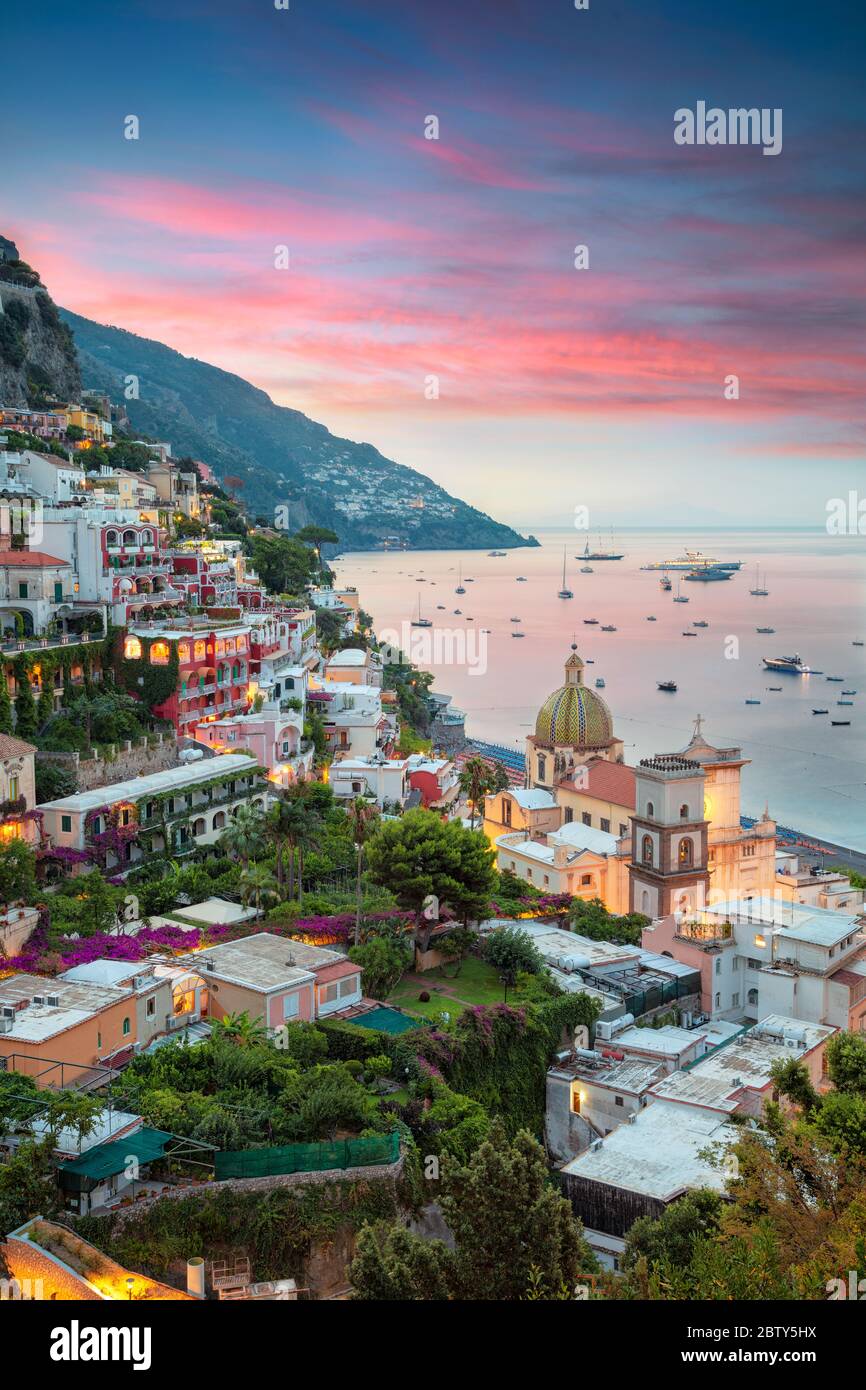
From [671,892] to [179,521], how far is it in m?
21.9

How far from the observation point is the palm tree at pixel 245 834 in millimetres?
17688

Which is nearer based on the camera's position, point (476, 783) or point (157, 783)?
point (157, 783)

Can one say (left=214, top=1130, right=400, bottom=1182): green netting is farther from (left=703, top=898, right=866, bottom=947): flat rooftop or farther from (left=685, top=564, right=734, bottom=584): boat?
(left=685, top=564, right=734, bottom=584): boat

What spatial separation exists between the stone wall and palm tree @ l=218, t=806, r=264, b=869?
103 inches

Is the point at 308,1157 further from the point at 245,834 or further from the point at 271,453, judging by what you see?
the point at 271,453

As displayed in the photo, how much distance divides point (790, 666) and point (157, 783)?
53.0m

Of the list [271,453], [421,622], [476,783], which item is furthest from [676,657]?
[271,453]

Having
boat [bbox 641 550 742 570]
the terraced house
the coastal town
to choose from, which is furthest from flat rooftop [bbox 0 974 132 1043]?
boat [bbox 641 550 742 570]

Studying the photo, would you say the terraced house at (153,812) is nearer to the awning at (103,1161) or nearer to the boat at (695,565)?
the awning at (103,1161)

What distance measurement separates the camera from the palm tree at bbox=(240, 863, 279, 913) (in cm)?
1656

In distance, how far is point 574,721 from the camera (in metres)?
26.6

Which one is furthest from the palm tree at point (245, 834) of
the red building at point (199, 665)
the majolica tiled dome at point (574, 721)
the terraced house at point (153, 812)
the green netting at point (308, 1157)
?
the majolica tiled dome at point (574, 721)

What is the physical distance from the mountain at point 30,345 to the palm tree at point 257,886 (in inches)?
1148
